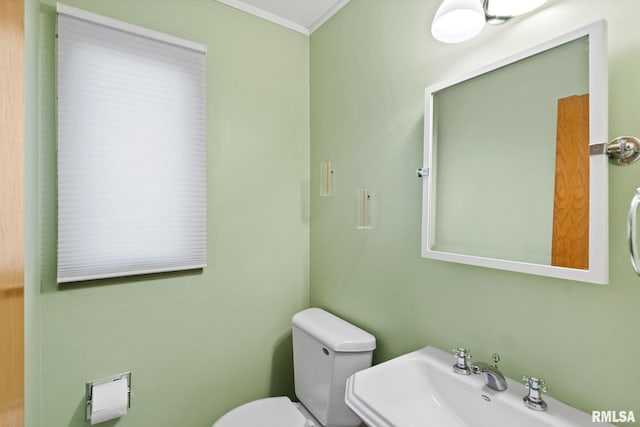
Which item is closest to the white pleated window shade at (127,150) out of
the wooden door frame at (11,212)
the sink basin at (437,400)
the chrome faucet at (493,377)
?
the wooden door frame at (11,212)

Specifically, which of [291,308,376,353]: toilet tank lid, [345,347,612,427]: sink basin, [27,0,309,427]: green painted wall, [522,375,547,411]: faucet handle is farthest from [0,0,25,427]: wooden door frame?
[522,375,547,411]: faucet handle

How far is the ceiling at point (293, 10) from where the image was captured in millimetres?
1500

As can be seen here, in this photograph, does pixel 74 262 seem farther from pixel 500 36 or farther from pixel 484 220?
pixel 500 36

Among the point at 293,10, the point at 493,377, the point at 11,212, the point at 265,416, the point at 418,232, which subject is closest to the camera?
the point at 11,212

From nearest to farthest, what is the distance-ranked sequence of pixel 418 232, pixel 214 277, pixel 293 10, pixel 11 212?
pixel 11 212 < pixel 418 232 < pixel 214 277 < pixel 293 10

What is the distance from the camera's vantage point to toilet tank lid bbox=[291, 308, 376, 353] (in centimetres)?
120

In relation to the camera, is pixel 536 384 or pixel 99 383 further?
pixel 99 383

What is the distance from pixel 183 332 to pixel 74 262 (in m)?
0.53

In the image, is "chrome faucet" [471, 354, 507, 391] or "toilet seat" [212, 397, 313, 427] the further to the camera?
"toilet seat" [212, 397, 313, 427]

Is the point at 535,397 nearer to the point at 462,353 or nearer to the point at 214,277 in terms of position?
the point at 462,353

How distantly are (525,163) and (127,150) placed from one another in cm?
144

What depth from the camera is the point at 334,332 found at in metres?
1.29

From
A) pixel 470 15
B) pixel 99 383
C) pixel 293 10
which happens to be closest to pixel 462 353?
pixel 470 15

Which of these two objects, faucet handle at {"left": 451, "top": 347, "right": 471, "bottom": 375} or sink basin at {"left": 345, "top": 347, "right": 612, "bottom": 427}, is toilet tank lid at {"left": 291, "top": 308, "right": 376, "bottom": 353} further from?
faucet handle at {"left": 451, "top": 347, "right": 471, "bottom": 375}
